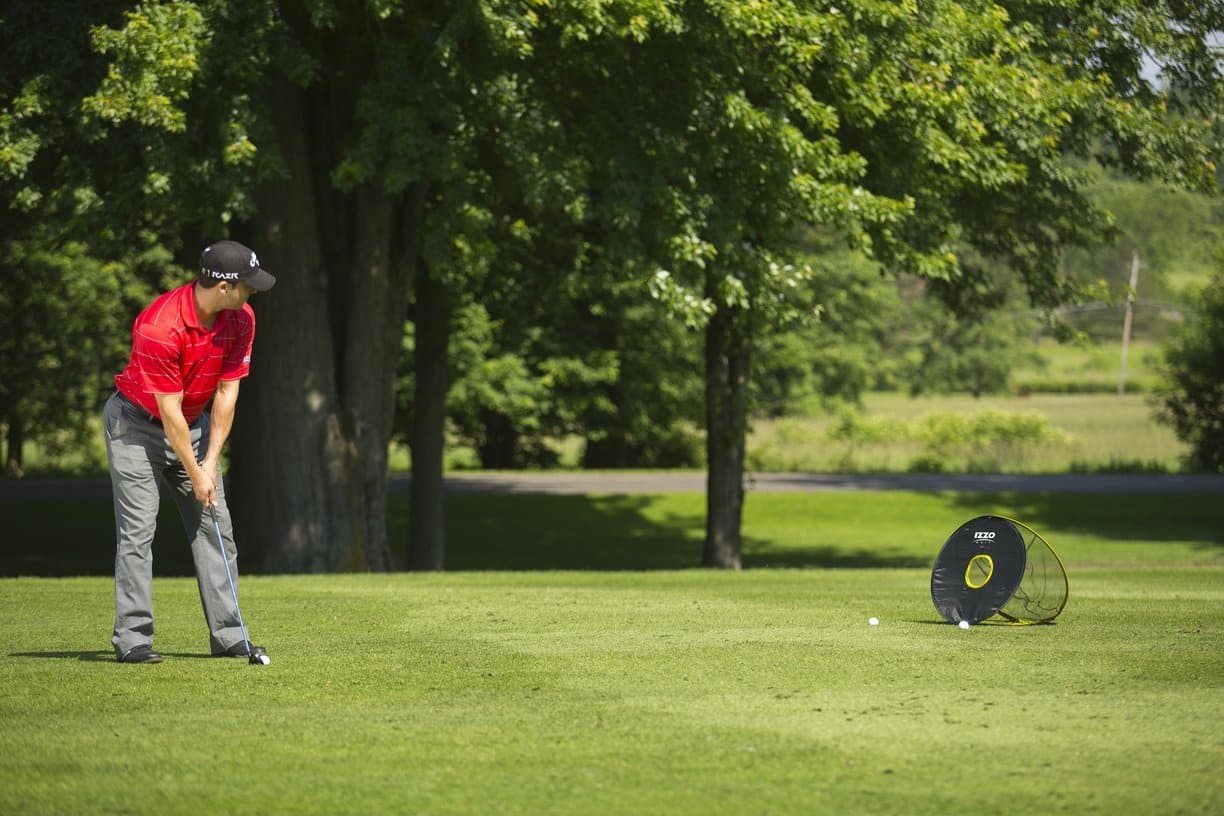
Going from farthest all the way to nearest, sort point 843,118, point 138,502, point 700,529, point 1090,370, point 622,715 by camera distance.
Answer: point 1090,370 → point 700,529 → point 843,118 → point 138,502 → point 622,715

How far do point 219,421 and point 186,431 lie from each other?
0.65ft

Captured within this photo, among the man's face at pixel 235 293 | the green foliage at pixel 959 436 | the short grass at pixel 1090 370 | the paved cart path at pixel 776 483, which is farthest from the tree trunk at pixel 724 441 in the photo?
the short grass at pixel 1090 370

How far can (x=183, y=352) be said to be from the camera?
26.6ft

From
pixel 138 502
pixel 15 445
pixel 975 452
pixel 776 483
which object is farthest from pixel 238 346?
pixel 975 452

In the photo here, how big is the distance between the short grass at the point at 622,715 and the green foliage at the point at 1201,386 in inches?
1156

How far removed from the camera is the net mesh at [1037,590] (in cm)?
979

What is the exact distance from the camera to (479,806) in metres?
5.33

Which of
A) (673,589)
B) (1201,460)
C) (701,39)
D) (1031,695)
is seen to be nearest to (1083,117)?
(701,39)

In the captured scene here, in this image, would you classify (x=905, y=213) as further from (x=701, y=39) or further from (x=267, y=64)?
(x=267, y=64)

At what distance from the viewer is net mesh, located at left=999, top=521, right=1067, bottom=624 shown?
9.79 m

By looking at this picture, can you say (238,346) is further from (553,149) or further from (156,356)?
(553,149)

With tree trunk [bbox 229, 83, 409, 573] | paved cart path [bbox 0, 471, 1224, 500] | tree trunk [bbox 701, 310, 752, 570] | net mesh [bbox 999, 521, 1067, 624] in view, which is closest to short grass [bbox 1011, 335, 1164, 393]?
paved cart path [bbox 0, 471, 1224, 500]

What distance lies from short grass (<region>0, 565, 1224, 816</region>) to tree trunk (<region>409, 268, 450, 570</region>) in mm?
13026

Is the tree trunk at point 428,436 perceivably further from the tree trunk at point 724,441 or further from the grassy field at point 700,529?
the tree trunk at point 724,441
